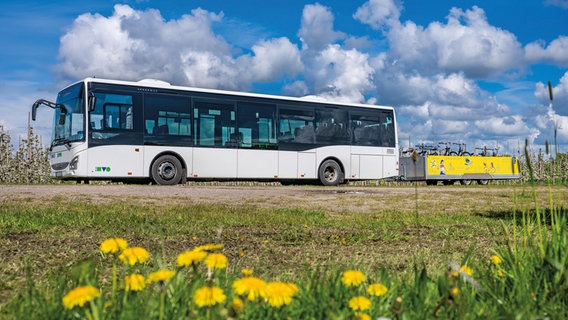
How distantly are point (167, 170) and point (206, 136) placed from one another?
172 centimetres

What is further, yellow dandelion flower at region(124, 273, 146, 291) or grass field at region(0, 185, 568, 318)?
grass field at region(0, 185, 568, 318)

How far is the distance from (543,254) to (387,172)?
20137 mm

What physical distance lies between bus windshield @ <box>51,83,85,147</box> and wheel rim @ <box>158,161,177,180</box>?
2.38 metres

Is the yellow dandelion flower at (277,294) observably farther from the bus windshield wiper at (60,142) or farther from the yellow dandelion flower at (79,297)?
the bus windshield wiper at (60,142)

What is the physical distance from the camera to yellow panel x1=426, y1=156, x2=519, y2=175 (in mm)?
31312

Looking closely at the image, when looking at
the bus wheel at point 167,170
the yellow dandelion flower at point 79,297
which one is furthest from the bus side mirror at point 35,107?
the yellow dandelion flower at point 79,297

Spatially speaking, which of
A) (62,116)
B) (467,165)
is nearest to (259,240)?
(62,116)

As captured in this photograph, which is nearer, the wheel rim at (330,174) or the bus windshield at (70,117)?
the bus windshield at (70,117)

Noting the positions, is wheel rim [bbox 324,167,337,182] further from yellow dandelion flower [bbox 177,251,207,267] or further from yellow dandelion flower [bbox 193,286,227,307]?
yellow dandelion flower [bbox 193,286,227,307]

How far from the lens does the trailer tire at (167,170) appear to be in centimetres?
1703

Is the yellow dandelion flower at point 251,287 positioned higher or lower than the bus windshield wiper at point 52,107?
lower

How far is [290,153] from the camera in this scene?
19.9 metres

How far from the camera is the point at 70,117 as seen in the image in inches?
659

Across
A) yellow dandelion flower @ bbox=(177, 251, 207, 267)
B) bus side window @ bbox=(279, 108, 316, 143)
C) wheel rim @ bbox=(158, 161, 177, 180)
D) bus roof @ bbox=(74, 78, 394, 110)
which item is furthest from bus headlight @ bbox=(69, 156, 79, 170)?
yellow dandelion flower @ bbox=(177, 251, 207, 267)
